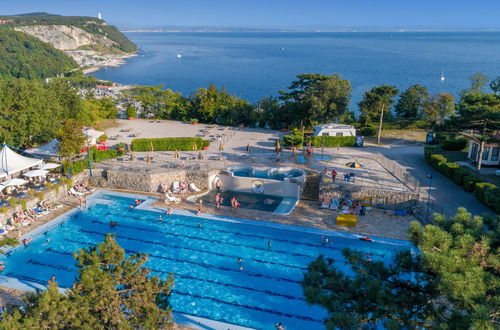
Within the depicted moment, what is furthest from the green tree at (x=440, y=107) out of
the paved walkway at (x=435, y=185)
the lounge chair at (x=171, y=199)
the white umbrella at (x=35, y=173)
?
the white umbrella at (x=35, y=173)

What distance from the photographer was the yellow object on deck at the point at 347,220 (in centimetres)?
2209

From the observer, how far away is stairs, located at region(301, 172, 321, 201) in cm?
2638

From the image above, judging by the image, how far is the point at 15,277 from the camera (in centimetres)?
1791

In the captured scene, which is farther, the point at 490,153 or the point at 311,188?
the point at 490,153

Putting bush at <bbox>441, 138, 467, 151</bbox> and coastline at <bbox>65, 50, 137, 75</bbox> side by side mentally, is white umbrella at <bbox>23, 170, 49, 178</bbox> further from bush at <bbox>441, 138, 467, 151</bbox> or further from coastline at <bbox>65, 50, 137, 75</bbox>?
coastline at <bbox>65, 50, 137, 75</bbox>

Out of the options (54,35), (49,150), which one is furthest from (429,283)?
(54,35)

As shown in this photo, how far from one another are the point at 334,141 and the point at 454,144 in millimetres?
9298

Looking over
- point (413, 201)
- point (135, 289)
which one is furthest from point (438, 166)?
point (135, 289)

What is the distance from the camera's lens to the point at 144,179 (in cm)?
2714

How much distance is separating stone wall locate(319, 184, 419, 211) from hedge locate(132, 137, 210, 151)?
38.2 feet

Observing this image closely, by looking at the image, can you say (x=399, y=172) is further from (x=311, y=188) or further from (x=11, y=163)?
(x=11, y=163)

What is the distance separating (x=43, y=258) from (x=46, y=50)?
148m

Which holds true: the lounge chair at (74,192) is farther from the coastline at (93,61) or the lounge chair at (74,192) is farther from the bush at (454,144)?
the coastline at (93,61)

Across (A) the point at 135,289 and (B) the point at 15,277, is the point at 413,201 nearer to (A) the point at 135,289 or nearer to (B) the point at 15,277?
(A) the point at 135,289
